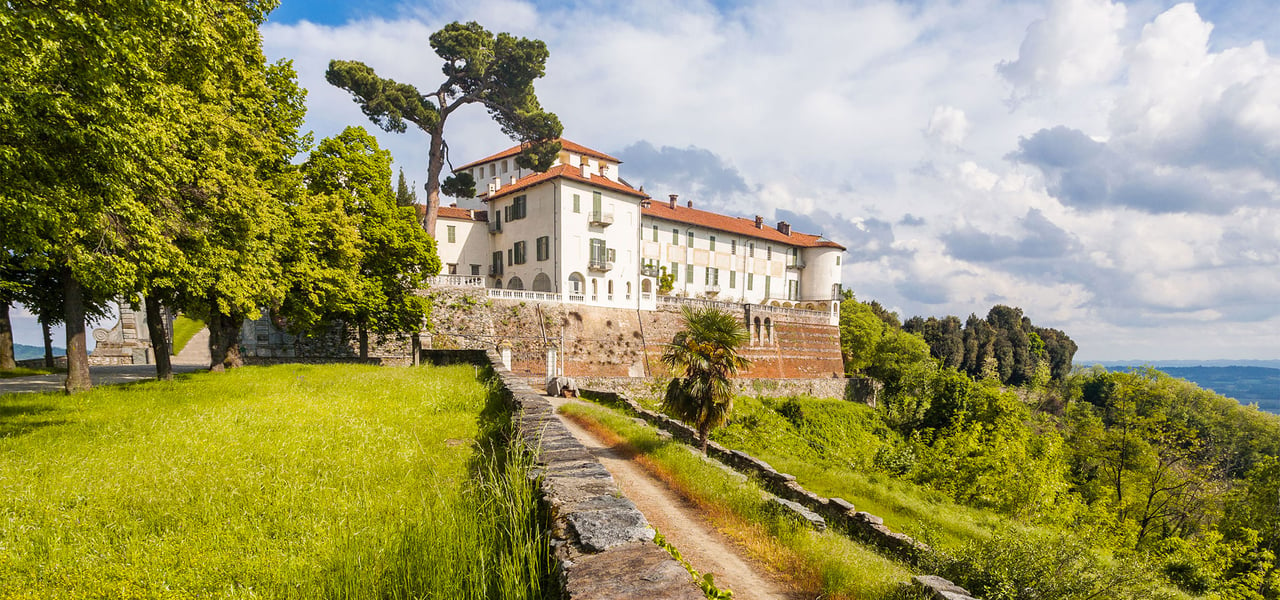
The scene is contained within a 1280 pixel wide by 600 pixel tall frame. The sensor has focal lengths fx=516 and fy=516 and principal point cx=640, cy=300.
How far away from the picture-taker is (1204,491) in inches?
1035

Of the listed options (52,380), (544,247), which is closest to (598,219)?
(544,247)

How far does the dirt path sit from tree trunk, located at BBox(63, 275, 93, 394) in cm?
1418

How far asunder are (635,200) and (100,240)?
3536 cm

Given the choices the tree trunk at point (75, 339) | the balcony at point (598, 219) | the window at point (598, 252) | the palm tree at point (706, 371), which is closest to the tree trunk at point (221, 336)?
the tree trunk at point (75, 339)

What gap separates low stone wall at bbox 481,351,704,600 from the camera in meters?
3.12

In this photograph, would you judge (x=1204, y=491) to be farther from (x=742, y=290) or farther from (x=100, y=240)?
(x=100, y=240)

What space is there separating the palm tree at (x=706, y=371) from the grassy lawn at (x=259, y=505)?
597cm

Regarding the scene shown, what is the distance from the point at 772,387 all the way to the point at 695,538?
41.8 meters

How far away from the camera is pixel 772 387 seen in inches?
1919

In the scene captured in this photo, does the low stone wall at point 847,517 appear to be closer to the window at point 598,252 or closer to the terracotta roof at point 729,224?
the window at point 598,252

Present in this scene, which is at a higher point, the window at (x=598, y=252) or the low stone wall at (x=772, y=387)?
the window at (x=598, y=252)

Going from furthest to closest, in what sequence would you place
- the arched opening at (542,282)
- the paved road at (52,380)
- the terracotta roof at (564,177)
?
the arched opening at (542,282), the terracotta roof at (564,177), the paved road at (52,380)

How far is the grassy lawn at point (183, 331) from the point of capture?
3444 cm

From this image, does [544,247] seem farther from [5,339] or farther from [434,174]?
[5,339]
